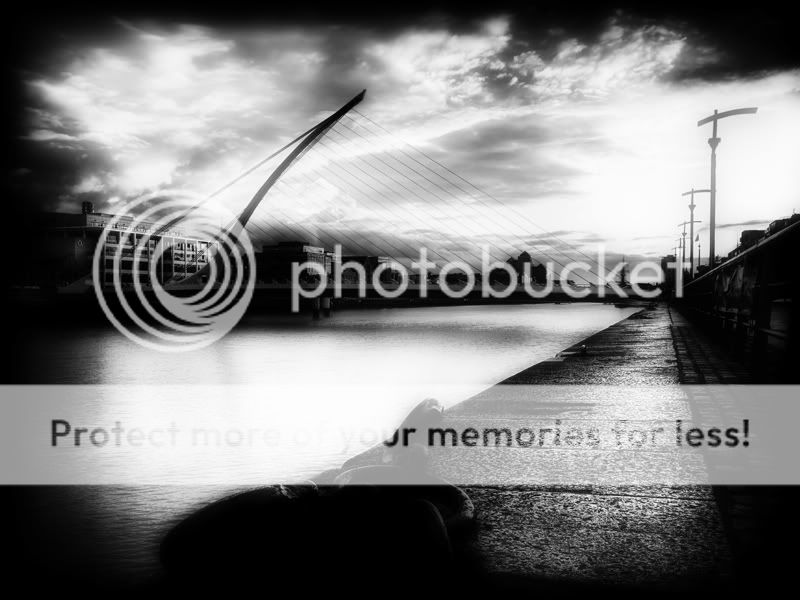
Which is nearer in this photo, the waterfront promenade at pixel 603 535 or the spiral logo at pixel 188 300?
the waterfront promenade at pixel 603 535

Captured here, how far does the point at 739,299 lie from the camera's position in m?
10.2

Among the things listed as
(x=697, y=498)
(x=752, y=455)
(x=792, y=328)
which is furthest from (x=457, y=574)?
(x=792, y=328)

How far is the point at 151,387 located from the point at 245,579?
64.5 feet

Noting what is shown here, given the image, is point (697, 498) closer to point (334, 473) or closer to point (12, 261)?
point (334, 473)

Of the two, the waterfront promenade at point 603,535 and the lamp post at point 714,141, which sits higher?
the lamp post at point 714,141

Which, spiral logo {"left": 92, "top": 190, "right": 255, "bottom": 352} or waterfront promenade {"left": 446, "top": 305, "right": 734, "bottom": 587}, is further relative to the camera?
spiral logo {"left": 92, "top": 190, "right": 255, "bottom": 352}

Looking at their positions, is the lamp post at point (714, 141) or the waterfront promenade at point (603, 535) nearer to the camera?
the waterfront promenade at point (603, 535)

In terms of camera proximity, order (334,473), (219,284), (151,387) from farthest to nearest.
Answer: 1. (219,284)
2. (151,387)
3. (334,473)

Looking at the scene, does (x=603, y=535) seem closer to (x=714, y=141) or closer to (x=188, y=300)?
(x=714, y=141)

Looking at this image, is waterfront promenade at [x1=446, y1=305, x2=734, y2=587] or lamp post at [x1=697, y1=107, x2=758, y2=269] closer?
waterfront promenade at [x1=446, y1=305, x2=734, y2=587]

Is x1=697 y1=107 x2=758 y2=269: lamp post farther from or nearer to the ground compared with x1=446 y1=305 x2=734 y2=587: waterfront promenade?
farther from the ground

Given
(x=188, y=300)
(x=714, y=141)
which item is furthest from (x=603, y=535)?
(x=188, y=300)

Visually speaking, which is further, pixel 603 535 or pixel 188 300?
pixel 188 300

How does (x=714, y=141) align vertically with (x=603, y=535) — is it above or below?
above
